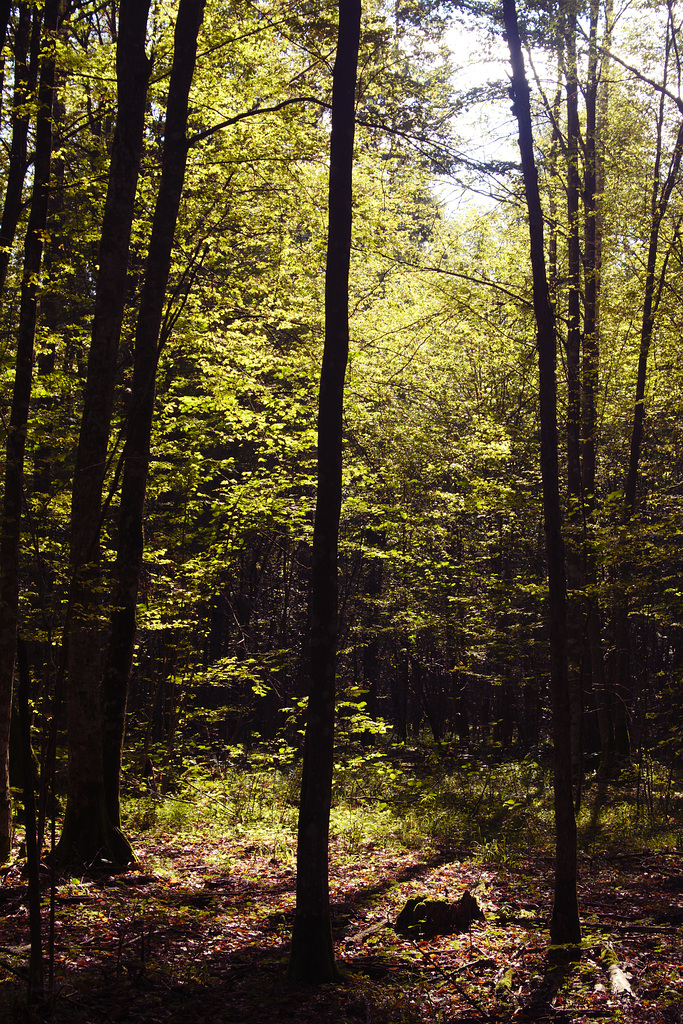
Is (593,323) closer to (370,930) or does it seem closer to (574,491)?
(574,491)

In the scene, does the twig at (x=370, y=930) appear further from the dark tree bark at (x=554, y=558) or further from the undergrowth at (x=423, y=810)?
the undergrowth at (x=423, y=810)

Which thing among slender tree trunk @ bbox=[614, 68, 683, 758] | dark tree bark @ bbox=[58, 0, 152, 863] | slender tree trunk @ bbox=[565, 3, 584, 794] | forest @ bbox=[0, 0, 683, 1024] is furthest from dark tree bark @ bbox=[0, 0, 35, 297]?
slender tree trunk @ bbox=[614, 68, 683, 758]

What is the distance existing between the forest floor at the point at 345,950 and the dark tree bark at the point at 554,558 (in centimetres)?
42

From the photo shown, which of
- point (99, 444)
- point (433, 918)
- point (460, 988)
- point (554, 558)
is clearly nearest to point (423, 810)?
point (433, 918)

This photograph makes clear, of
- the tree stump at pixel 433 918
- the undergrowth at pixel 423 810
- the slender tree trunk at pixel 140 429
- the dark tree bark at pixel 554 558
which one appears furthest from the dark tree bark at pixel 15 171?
the tree stump at pixel 433 918

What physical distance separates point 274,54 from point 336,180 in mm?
6634

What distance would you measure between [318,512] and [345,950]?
374 centimetres

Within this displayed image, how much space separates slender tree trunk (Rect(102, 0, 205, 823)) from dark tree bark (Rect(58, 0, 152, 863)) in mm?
287

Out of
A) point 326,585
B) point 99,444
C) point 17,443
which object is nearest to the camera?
point 326,585

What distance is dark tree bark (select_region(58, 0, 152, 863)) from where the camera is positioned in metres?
7.41

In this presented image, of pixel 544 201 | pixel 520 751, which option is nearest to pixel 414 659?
pixel 520 751

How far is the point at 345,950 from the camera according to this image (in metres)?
6.20

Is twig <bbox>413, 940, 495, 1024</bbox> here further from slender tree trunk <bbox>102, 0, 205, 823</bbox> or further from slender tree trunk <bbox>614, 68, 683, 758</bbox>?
slender tree trunk <bbox>614, 68, 683, 758</bbox>

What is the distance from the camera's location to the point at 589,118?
51.7 ft
